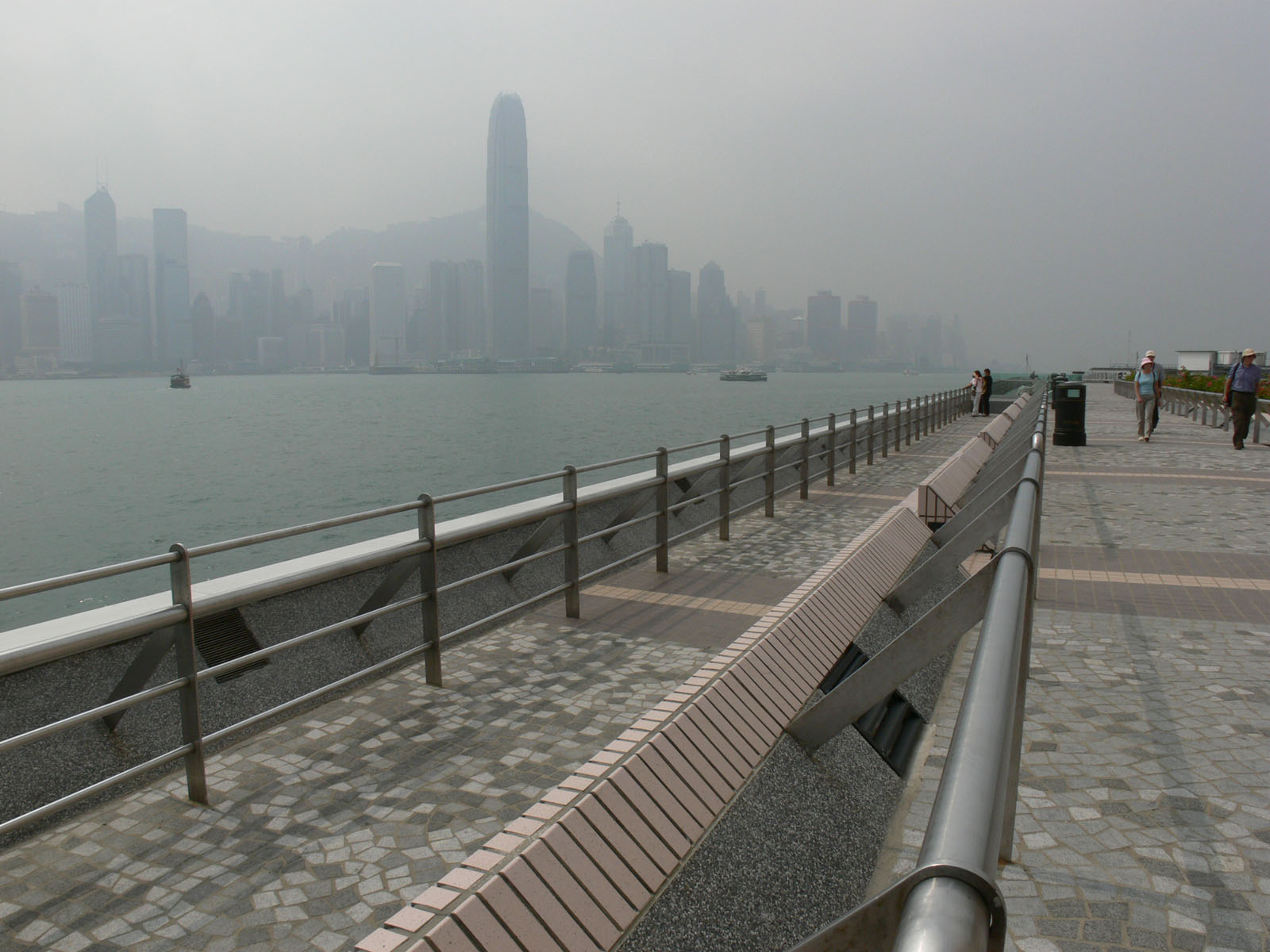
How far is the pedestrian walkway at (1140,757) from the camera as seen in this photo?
3053 millimetres

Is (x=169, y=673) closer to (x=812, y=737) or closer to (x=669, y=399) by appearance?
(x=812, y=737)

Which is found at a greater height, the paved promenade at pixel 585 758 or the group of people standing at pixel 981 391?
the group of people standing at pixel 981 391

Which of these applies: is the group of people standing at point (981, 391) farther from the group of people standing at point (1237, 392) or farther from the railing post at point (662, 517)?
the railing post at point (662, 517)

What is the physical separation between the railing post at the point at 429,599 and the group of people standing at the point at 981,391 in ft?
109

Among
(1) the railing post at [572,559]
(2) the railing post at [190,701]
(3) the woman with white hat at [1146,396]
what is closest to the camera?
(2) the railing post at [190,701]

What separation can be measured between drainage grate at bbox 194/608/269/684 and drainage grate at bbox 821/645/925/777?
9.20ft

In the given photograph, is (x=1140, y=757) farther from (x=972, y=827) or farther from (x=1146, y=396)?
(x=1146, y=396)

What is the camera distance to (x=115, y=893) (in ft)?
10.9

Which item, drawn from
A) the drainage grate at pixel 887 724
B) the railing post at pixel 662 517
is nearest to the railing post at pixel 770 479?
the railing post at pixel 662 517

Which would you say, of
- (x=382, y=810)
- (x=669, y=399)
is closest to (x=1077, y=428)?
(x=382, y=810)

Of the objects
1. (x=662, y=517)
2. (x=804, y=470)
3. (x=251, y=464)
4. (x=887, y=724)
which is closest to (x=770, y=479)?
(x=804, y=470)

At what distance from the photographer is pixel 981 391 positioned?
36.7 metres

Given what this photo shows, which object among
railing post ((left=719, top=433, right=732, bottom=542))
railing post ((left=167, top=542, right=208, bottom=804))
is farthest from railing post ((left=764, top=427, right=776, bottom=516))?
railing post ((left=167, top=542, right=208, bottom=804))

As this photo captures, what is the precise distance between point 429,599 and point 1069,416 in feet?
64.2
